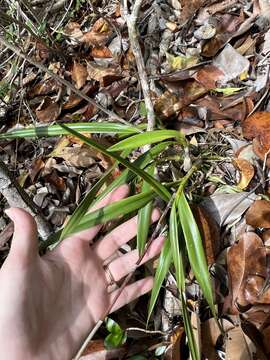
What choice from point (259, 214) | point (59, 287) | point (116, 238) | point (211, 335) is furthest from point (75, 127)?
Answer: point (211, 335)

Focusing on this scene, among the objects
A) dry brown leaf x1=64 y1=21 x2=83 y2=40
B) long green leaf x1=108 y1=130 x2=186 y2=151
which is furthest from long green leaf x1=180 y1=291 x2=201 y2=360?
dry brown leaf x1=64 y1=21 x2=83 y2=40

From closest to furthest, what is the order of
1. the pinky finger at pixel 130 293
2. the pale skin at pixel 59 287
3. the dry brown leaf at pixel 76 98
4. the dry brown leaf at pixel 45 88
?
1. the pale skin at pixel 59 287
2. the pinky finger at pixel 130 293
3. the dry brown leaf at pixel 76 98
4. the dry brown leaf at pixel 45 88

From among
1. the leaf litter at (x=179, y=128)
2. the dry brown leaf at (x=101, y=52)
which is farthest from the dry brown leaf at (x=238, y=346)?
the dry brown leaf at (x=101, y=52)

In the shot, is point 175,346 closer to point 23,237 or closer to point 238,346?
point 238,346

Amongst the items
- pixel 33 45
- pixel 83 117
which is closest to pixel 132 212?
pixel 83 117

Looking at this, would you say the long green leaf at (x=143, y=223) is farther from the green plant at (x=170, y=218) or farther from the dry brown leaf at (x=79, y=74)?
the dry brown leaf at (x=79, y=74)

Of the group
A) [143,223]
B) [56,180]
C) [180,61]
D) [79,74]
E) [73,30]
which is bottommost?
[143,223]

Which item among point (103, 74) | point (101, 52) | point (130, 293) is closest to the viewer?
point (130, 293)
